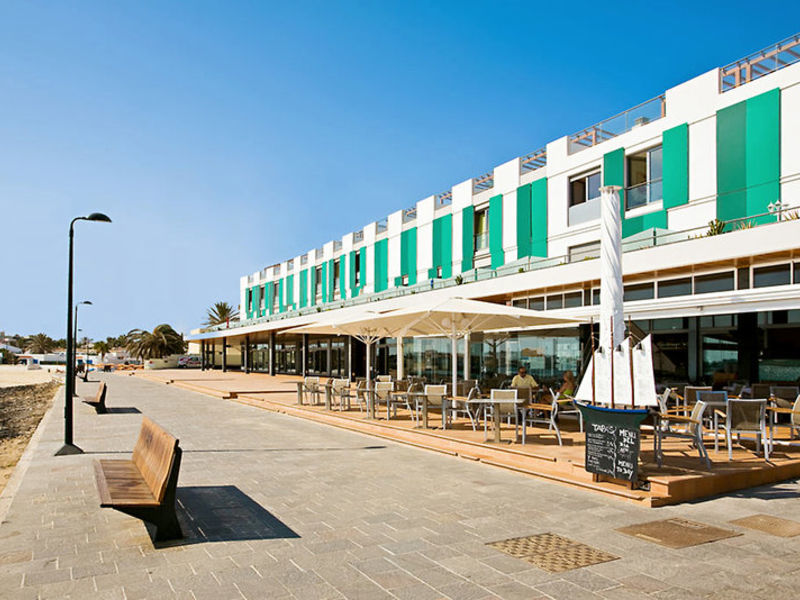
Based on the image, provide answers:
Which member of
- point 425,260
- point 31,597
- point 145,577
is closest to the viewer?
point 31,597

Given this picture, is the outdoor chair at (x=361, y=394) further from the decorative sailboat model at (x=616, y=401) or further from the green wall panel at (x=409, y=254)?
the green wall panel at (x=409, y=254)

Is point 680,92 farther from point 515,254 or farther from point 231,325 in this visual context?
point 231,325

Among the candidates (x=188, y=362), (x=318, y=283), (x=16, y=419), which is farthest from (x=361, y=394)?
(x=188, y=362)

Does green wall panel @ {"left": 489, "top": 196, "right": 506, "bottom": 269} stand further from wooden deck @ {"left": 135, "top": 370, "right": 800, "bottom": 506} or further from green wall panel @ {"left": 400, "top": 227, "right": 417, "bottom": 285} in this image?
wooden deck @ {"left": 135, "top": 370, "right": 800, "bottom": 506}

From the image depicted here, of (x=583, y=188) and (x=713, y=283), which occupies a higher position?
(x=583, y=188)

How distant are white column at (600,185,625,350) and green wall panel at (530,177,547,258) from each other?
15579mm

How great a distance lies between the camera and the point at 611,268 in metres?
8.47

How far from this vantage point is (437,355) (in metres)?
26.5

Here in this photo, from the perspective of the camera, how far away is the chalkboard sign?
693 centimetres

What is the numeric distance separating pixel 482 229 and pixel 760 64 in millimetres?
13422

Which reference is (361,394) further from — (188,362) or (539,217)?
(188,362)

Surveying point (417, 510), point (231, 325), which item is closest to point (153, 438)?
point (417, 510)

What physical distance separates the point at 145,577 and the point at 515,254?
73.1ft

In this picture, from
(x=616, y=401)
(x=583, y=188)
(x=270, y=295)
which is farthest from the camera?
A: (x=270, y=295)
